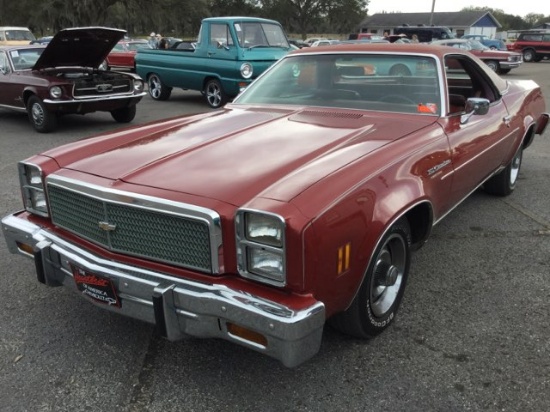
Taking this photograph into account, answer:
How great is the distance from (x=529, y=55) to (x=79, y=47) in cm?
2818

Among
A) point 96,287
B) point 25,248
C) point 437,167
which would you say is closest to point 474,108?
point 437,167

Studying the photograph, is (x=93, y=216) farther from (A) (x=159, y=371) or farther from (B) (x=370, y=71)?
(B) (x=370, y=71)

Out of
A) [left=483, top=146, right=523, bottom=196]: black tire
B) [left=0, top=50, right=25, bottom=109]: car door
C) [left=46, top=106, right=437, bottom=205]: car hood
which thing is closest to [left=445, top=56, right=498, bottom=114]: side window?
[left=483, top=146, right=523, bottom=196]: black tire

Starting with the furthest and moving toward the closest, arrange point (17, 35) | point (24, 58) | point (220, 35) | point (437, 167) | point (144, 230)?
1. point (17, 35)
2. point (220, 35)
3. point (24, 58)
4. point (437, 167)
5. point (144, 230)

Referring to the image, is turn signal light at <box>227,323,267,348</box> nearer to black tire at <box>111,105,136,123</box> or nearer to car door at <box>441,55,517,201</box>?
car door at <box>441,55,517,201</box>

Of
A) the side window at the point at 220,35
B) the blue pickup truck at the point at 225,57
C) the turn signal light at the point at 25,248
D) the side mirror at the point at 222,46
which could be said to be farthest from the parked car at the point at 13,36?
the turn signal light at the point at 25,248

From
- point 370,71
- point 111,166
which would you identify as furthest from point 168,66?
point 111,166

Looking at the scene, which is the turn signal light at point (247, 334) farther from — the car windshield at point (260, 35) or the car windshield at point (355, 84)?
the car windshield at point (260, 35)

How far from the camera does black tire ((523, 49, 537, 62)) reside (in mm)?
29281

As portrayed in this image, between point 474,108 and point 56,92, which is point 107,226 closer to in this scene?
point 474,108

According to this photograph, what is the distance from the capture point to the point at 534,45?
2889 cm

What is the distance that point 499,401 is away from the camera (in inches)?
92.0

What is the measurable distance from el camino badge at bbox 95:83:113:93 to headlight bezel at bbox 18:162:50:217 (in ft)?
20.0

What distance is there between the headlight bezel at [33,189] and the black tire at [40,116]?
6104mm
